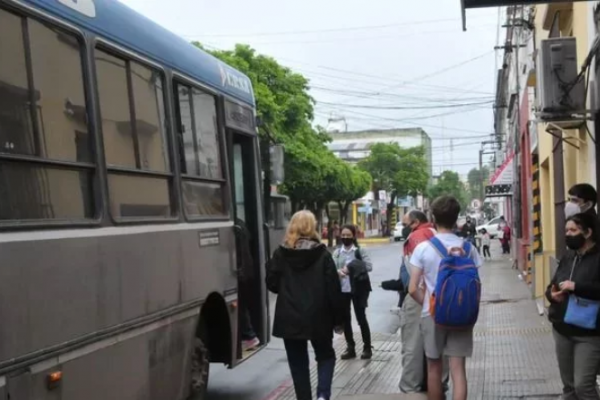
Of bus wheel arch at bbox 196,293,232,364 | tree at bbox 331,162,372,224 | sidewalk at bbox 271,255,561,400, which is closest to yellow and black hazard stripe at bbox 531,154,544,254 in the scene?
sidewalk at bbox 271,255,561,400

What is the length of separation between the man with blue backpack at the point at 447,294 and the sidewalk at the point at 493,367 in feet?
2.62

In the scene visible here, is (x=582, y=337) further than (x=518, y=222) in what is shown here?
No

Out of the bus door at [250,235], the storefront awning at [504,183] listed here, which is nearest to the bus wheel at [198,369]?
the bus door at [250,235]

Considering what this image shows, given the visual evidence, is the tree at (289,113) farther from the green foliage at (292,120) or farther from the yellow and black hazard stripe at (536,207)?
the yellow and black hazard stripe at (536,207)

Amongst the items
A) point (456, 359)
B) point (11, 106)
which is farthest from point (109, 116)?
point (456, 359)

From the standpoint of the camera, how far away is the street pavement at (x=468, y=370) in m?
7.91

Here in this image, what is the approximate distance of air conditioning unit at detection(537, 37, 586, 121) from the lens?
30.1 ft

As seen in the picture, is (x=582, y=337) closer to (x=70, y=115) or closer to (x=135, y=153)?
(x=135, y=153)

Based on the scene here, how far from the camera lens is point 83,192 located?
4430mm

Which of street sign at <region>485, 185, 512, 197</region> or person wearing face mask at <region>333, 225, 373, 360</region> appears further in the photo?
street sign at <region>485, 185, 512, 197</region>

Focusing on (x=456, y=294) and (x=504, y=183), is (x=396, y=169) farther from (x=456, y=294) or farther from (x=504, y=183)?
(x=456, y=294)

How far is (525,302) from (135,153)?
514 inches

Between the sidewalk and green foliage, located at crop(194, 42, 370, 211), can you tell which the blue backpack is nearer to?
the sidewalk

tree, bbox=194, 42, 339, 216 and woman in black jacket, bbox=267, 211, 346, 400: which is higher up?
tree, bbox=194, 42, 339, 216
